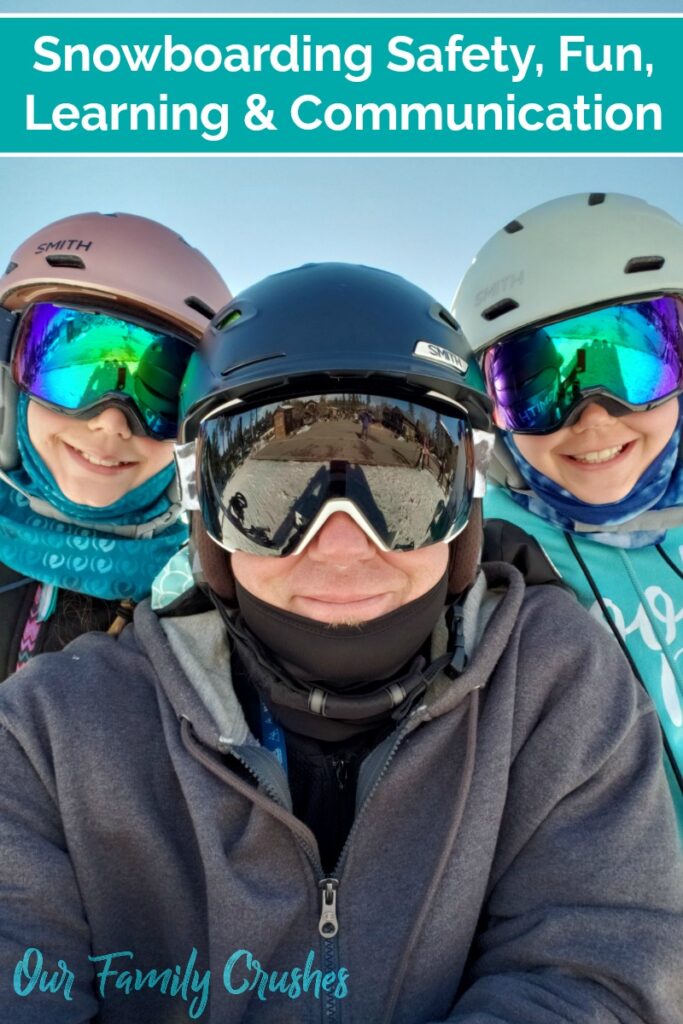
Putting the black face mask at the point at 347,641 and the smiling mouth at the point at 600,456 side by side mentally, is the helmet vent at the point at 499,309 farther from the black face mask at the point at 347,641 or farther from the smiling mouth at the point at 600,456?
the black face mask at the point at 347,641

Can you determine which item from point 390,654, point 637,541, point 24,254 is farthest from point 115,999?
point 24,254

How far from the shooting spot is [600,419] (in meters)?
2.87

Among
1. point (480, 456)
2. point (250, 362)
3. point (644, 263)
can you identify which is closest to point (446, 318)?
point (480, 456)

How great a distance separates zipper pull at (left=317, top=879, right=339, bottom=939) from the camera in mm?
1699

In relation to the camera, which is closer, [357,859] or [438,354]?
[357,859]

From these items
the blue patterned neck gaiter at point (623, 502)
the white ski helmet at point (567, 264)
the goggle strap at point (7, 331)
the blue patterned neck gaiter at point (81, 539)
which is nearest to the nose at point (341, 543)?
the blue patterned neck gaiter at point (623, 502)

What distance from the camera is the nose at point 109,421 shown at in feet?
10.1

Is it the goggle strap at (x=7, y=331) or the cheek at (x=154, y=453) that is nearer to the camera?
the cheek at (x=154, y=453)

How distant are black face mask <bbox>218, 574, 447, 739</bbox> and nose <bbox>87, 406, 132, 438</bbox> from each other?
1305 mm

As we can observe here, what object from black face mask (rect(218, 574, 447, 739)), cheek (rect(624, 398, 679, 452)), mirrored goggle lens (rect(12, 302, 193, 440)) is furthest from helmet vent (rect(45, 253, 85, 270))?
cheek (rect(624, 398, 679, 452))

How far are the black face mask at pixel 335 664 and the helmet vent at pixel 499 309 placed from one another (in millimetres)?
1538

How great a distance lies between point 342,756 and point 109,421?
1.70 metres

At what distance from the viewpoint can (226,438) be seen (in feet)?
6.72

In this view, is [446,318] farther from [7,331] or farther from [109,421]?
[7,331]
